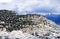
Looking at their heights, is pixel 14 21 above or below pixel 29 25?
above

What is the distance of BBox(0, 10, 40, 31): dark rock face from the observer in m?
161

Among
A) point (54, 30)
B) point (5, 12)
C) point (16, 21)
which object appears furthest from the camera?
point (5, 12)

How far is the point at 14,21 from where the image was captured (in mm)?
170500

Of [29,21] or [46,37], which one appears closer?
[46,37]

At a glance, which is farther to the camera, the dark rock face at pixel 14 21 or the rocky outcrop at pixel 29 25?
the dark rock face at pixel 14 21

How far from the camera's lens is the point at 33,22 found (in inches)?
6560

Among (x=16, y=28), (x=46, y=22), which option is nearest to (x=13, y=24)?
(x=16, y=28)

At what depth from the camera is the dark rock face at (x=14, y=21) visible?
16135cm

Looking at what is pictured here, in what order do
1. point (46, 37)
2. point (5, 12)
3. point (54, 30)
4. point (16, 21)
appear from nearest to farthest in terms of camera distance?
point (46, 37), point (54, 30), point (16, 21), point (5, 12)

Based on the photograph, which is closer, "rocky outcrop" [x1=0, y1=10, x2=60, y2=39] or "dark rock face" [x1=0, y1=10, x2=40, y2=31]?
"rocky outcrop" [x1=0, y1=10, x2=60, y2=39]

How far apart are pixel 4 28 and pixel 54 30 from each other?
2046 cm

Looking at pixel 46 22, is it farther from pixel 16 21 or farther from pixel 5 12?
pixel 5 12

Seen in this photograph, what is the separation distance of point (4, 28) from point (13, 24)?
9.00 meters

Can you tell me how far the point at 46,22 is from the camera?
169 m
